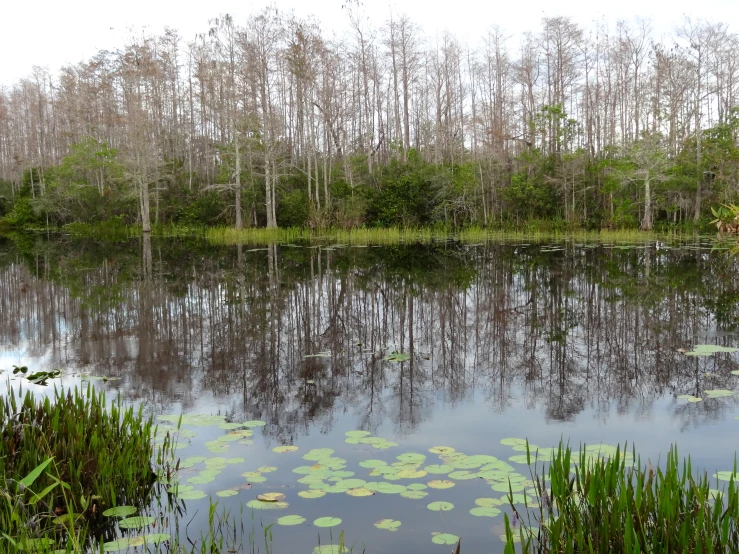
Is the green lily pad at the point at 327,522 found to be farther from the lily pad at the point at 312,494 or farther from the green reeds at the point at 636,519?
the green reeds at the point at 636,519

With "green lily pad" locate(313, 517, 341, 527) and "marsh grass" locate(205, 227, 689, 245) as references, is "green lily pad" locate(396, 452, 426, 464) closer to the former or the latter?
"green lily pad" locate(313, 517, 341, 527)

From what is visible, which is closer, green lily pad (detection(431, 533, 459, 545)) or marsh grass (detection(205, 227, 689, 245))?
Answer: green lily pad (detection(431, 533, 459, 545))

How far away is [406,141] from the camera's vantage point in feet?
116

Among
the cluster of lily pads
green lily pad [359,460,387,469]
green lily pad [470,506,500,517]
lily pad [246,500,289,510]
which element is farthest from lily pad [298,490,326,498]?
green lily pad [470,506,500,517]

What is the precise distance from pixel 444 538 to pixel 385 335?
4.65 m

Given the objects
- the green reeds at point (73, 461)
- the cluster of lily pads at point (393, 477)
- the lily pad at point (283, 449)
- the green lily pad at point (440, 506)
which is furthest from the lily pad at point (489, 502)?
the green reeds at point (73, 461)

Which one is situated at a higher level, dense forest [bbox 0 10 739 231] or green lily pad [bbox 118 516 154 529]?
dense forest [bbox 0 10 739 231]

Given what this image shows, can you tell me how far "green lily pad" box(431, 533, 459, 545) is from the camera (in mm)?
2959

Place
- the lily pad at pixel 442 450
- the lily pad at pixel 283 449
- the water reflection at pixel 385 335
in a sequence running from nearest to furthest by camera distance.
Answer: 1. the lily pad at pixel 442 450
2. the lily pad at pixel 283 449
3. the water reflection at pixel 385 335

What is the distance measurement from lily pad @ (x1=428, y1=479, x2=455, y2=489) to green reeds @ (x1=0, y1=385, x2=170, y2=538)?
154cm

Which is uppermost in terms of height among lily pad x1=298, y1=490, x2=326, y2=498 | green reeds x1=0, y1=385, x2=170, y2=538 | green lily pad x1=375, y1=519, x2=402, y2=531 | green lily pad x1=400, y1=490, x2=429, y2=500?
green reeds x1=0, y1=385, x2=170, y2=538

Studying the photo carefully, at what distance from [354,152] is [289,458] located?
33.2 metres

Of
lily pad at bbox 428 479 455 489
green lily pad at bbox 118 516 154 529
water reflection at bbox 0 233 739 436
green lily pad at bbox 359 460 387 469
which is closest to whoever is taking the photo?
green lily pad at bbox 118 516 154 529

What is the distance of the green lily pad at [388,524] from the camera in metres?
3.09
